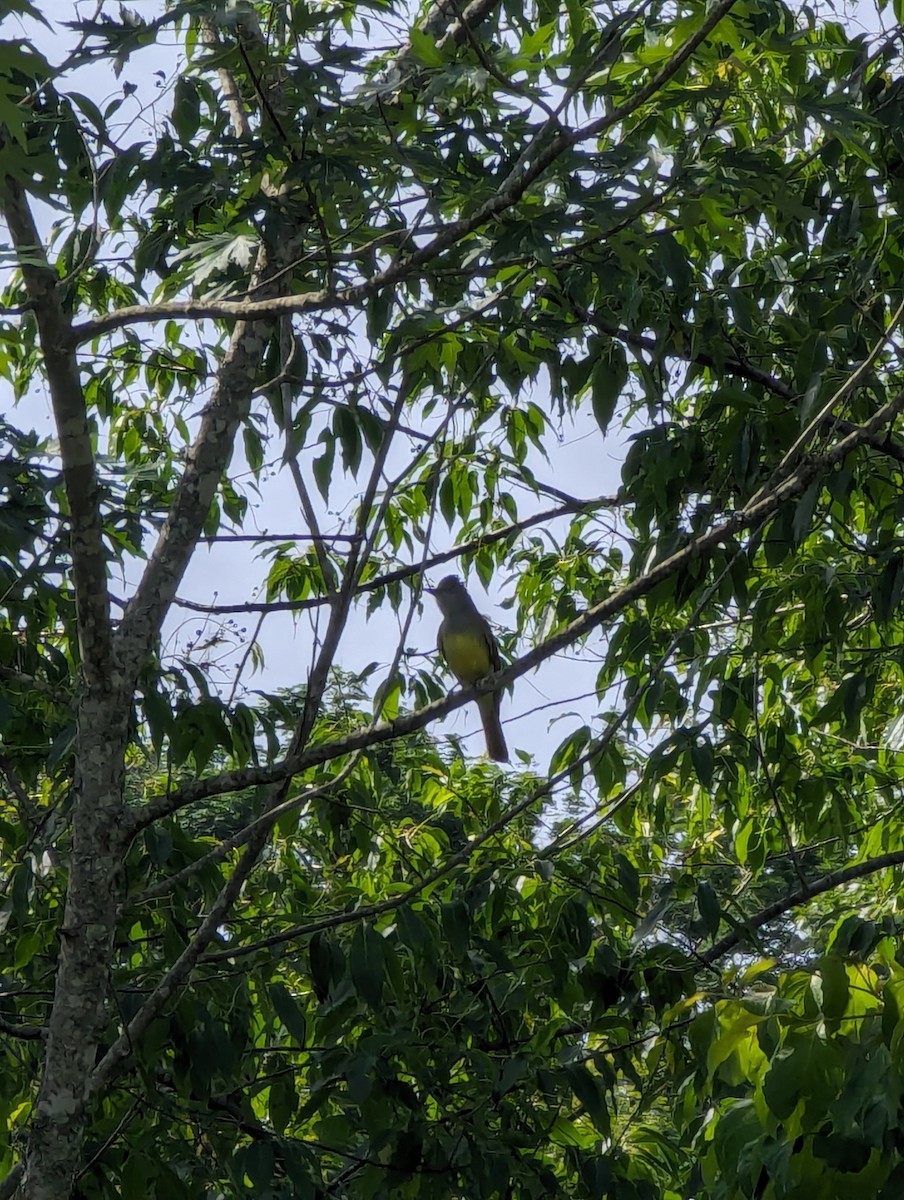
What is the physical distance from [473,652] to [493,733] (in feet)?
1.31

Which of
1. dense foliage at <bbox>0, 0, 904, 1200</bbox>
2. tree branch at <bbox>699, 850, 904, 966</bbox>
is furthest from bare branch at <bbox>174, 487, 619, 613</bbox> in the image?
tree branch at <bbox>699, 850, 904, 966</bbox>

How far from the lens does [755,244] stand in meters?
4.16

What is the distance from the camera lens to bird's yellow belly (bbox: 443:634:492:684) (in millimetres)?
6176

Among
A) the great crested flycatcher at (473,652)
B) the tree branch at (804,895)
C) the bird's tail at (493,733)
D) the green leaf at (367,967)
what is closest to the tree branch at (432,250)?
the green leaf at (367,967)

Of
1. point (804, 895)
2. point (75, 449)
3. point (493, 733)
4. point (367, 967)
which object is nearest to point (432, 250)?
point (75, 449)

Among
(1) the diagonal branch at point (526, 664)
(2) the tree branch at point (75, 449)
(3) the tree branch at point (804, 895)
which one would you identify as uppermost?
(2) the tree branch at point (75, 449)

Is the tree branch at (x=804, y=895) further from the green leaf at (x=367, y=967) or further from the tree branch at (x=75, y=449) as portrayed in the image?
the tree branch at (x=75, y=449)

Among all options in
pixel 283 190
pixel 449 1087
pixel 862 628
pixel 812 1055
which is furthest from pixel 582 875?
pixel 283 190

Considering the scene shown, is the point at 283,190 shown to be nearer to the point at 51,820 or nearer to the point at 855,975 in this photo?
the point at 51,820

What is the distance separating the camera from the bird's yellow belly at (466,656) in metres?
6.18

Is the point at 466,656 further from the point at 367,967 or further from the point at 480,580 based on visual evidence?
the point at 367,967

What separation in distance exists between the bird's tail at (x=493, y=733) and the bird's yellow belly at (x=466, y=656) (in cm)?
13

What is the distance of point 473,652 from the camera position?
6176mm

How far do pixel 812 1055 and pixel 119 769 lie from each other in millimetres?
1619
